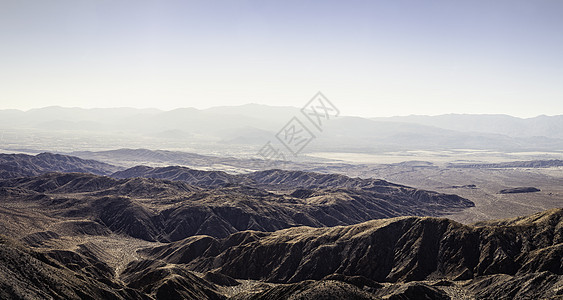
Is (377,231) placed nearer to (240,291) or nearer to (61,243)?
(240,291)

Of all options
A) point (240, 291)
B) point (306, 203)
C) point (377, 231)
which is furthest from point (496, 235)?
point (306, 203)

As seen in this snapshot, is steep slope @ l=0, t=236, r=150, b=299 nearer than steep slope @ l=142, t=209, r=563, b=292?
Yes

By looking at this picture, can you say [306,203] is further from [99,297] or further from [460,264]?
[99,297]

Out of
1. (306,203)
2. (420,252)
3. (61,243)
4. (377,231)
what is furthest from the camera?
(306,203)

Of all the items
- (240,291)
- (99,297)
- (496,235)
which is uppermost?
(496,235)

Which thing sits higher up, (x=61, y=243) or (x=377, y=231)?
(x=377, y=231)

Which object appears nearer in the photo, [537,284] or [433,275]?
[537,284]

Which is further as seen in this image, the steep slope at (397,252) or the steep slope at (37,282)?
the steep slope at (397,252)

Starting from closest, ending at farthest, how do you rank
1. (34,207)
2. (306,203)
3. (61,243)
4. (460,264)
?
(460,264)
(61,243)
(34,207)
(306,203)

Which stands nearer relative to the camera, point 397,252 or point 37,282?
point 37,282

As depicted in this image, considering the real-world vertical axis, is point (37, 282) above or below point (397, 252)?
above
